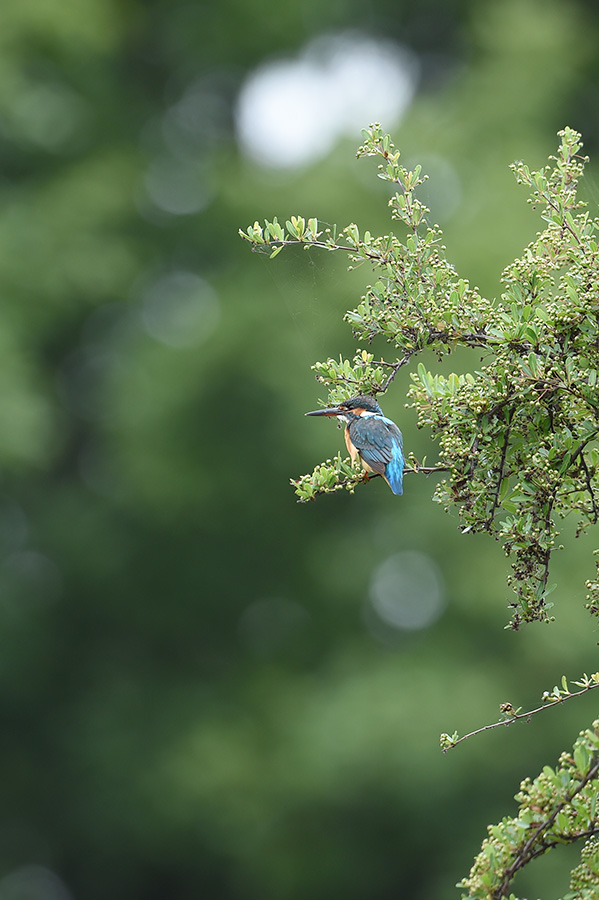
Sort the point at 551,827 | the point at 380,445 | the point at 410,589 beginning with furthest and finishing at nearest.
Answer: the point at 410,589
the point at 380,445
the point at 551,827

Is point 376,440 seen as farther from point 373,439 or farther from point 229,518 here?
point 229,518

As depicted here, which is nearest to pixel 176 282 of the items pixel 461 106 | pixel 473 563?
pixel 461 106

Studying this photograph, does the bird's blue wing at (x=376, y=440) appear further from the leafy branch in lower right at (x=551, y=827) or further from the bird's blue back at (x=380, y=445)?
the leafy branch in lower right at (x=551, y=827)

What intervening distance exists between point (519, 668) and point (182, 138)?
682 cm

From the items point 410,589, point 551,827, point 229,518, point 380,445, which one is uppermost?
point 229,518

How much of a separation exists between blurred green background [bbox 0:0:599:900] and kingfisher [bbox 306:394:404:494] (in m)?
5.00

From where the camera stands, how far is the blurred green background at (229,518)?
9.41 m

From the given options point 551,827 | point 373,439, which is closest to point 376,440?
point 373,439

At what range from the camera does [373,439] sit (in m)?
3.31

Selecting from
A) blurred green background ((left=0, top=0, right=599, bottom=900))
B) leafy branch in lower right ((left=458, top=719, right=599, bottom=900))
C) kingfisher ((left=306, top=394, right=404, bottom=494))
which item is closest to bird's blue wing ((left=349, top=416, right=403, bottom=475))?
kingfisher ((left=306, top=394, right=404, bottom=494))

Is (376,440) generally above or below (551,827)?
above

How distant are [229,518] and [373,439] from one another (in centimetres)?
738

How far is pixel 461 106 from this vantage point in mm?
11031

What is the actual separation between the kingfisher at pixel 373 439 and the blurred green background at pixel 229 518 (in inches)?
197
